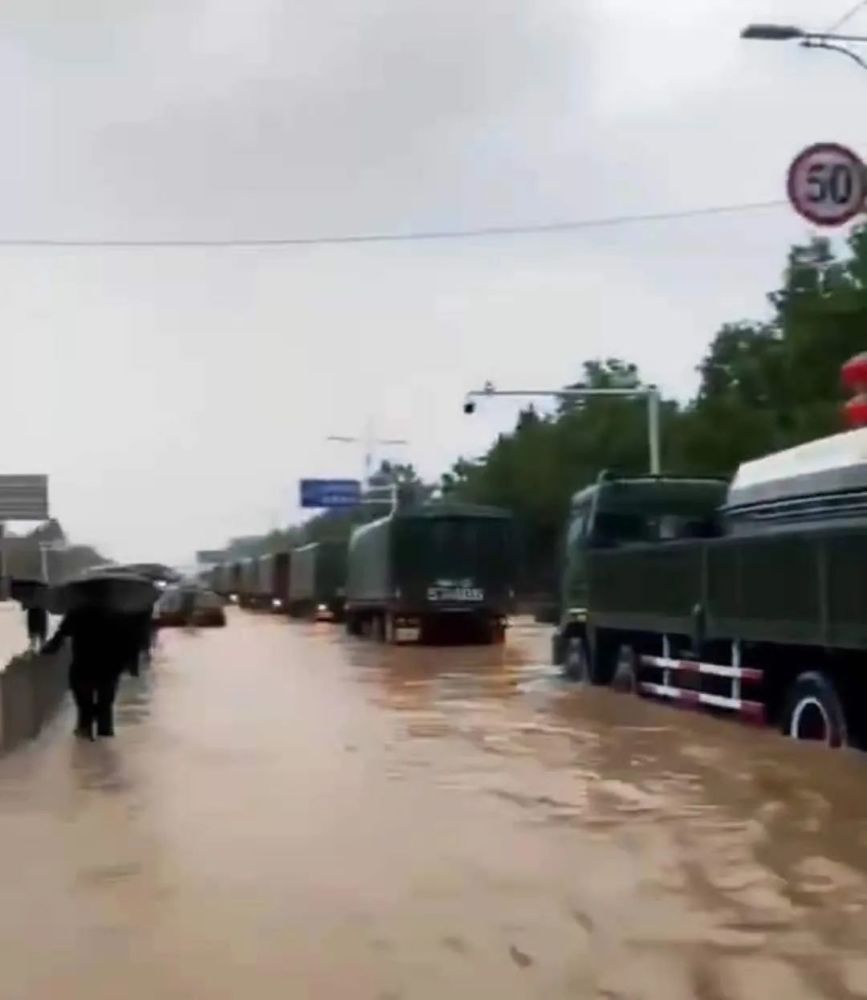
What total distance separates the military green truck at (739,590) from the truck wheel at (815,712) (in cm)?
2

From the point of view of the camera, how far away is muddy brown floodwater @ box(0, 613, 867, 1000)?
27.8ft

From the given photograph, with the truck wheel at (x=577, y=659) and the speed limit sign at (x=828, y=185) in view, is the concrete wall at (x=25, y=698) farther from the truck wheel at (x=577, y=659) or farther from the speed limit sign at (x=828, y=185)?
the speed limit sign at (x=828, y=185)

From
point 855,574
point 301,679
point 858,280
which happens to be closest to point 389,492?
point 858,280

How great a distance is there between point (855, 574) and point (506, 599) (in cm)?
3176

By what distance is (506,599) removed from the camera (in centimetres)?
4594

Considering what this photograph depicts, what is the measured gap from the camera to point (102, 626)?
1845 centimetres

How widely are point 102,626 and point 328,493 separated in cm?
9335

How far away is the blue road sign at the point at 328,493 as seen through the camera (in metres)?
111

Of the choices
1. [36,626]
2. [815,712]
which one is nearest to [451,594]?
[36,626]

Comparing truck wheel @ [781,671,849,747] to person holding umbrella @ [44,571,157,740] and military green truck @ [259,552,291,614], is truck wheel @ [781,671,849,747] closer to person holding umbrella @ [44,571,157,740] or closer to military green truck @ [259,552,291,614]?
person holding umbrella @ [44,571,157,740]

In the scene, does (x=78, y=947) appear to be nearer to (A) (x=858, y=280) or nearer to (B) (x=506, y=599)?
A: (B) (x=506, y=599)

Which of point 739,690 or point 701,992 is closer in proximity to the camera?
point 701,992

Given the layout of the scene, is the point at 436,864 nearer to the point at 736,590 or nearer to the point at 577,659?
the point at 736,590

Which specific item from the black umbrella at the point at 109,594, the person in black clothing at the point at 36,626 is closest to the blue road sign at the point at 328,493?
the person in black clothing at the point at 36,626
